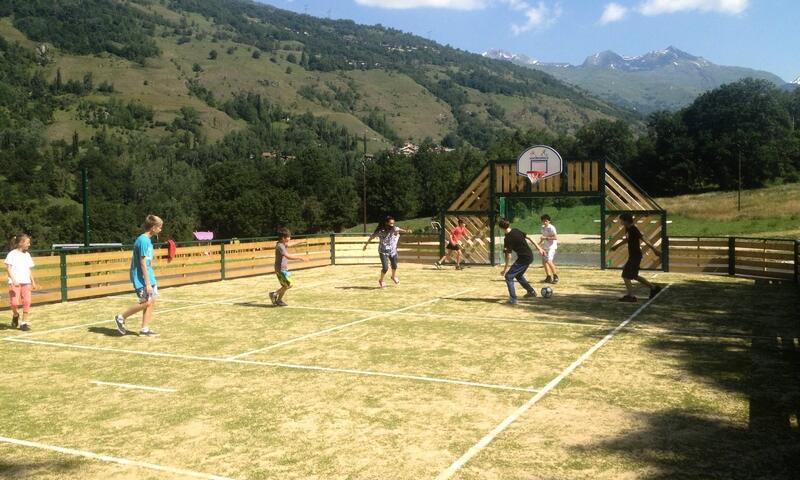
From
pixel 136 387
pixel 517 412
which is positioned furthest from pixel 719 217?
pixel 136 387

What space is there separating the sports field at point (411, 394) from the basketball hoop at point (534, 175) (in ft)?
38.5

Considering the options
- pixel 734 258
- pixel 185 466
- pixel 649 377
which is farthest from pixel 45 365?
pixel 734 258

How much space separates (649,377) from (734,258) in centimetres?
1627

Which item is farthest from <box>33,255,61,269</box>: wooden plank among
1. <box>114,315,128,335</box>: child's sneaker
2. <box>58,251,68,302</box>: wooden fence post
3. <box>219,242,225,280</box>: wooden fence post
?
<box>114,315,128,335</box>: child's sneaker

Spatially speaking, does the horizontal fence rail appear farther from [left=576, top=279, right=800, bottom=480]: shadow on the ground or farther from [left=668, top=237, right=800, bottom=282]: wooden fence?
[left=576, top=279, right=800, bottom=480]: shadow on the ground

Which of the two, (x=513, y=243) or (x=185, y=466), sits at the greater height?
(x=513, y=243)

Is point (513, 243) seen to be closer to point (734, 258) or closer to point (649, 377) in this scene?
point (649, 377)

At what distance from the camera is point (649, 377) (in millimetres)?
8703

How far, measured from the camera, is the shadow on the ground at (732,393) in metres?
5.71

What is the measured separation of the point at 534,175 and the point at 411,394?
19.5 meters

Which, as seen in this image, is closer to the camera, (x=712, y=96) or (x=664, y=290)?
(x=664, y=290)

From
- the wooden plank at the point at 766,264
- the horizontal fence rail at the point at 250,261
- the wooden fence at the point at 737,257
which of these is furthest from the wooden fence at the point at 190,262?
the wooden plank at the point at 766,264

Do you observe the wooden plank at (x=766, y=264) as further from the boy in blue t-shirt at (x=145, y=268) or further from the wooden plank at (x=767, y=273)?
the boy in blue t-shirt at (x=145, y=268)

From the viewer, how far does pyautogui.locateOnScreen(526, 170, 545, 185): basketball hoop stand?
26.3 meters
